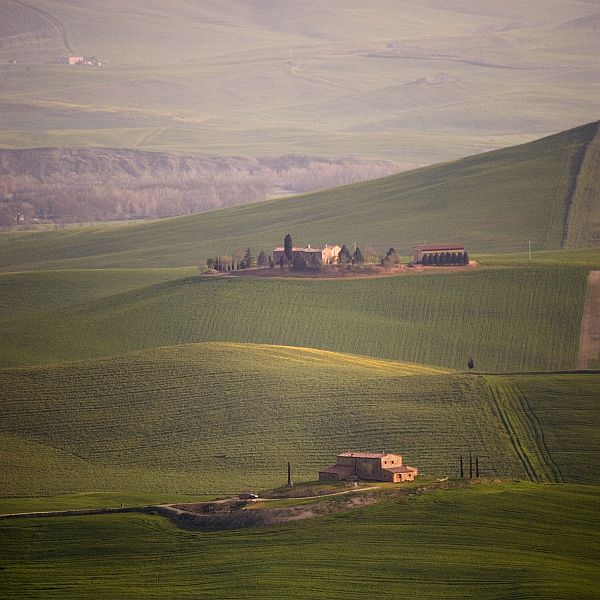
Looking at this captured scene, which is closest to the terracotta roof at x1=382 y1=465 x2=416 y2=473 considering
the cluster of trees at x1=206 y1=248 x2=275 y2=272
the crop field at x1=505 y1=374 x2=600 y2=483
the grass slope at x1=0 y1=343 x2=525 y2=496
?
the grass slope at x1=0 y1=343 x2=525 y2=496

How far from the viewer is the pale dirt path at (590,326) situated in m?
95.9

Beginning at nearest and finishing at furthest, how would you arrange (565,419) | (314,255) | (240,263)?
(565,419) < (314,255) < (240,263)

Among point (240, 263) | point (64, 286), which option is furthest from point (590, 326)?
point (64, 286)

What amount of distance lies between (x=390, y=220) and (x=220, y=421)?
70712mm

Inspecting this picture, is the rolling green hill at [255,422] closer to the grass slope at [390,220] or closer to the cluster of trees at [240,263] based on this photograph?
the cluster of trees at [240,263]

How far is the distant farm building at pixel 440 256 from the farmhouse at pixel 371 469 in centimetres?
4631

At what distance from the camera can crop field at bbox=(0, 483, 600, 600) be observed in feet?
197

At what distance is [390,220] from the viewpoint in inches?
5984

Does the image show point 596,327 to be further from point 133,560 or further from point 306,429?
point 133,560

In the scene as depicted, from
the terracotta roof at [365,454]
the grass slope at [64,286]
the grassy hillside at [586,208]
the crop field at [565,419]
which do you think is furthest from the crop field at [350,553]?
the grassy hillside at [586,208]

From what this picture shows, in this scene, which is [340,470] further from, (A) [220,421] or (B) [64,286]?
(B) [64,286]

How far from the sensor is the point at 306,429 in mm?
81688

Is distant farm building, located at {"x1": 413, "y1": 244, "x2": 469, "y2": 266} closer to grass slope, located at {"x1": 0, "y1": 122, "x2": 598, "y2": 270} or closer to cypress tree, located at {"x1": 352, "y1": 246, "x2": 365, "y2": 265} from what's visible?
cypress tree, located at {"x1": 352, "y1": 246, "x2": 365, "y2": 265}

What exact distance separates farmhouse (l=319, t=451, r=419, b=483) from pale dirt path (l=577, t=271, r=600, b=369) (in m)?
23.6
